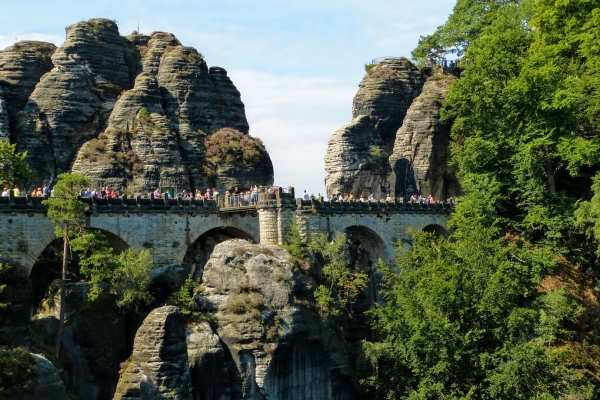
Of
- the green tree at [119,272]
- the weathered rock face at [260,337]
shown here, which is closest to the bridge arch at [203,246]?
the weathered rock face at [260,337]

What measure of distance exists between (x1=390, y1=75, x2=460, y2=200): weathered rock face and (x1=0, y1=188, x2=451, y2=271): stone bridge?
4733mm

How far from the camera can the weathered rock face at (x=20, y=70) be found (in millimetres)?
48344

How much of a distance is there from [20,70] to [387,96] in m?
26.0

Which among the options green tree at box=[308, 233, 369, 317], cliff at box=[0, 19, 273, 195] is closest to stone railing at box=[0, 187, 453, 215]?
green tree at box=[308, 233, 369, 317]

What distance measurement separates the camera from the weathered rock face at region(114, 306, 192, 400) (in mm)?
28906

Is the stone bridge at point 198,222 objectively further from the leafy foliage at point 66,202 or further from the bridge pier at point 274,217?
the leafy foliage at point 66,202

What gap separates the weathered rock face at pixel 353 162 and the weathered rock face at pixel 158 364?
23.3 metres

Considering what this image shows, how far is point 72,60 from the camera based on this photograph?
49.2 m

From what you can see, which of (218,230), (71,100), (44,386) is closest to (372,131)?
(218,230)

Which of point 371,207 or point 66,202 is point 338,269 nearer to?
point 371,207

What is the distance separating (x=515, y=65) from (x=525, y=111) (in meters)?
3.43

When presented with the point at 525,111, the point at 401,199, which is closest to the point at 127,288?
the point at 401,199

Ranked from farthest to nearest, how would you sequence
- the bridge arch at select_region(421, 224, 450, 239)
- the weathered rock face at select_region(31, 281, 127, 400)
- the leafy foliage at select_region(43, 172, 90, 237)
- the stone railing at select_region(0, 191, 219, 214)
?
the bridge arch at select_region(421, 224, 450, 239)
the stone railing at select_region(0, 191, 219, 214)
the leafy foliage at select_region(43, 172, 90, 237)
the weathered rock face at select_region(31, 281, 127, 400)

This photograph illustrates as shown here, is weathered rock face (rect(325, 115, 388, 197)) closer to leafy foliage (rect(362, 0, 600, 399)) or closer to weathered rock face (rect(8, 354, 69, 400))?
leafy foliage (rect(362, 0, 600, 399))
